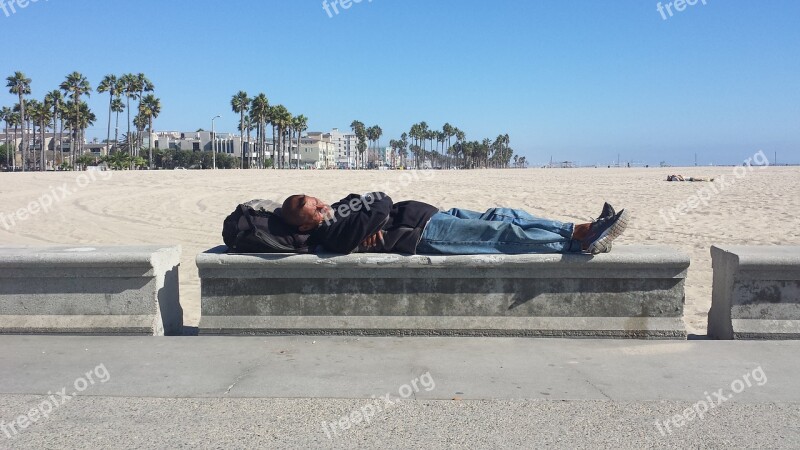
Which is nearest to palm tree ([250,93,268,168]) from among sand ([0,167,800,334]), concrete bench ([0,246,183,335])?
sand ([0,167,800,334])

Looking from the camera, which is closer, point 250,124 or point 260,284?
point 260,284

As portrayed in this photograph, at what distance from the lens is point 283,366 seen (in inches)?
163

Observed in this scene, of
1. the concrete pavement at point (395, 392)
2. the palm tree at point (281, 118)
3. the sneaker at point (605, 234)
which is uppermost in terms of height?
the palm tree at point (281, 118)

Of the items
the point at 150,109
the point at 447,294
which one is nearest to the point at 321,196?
the point at 447,294

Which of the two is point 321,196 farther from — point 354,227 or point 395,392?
point 395,392

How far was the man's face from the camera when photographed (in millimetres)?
4926

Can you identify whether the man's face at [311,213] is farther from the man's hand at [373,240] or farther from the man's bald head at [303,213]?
the man's hand at [373,240]

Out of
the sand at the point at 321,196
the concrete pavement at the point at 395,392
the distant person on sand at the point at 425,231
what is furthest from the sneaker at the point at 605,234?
the sand at the point at 321,196

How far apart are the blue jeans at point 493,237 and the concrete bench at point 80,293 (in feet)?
6.72

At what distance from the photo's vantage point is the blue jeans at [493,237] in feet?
15.9

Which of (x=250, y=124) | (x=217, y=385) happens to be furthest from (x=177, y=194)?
(x=250, y=124)

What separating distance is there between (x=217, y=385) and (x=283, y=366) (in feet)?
1.52

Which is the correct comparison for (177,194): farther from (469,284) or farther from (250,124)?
(250,124)

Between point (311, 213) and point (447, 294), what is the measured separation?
46.0 inches
